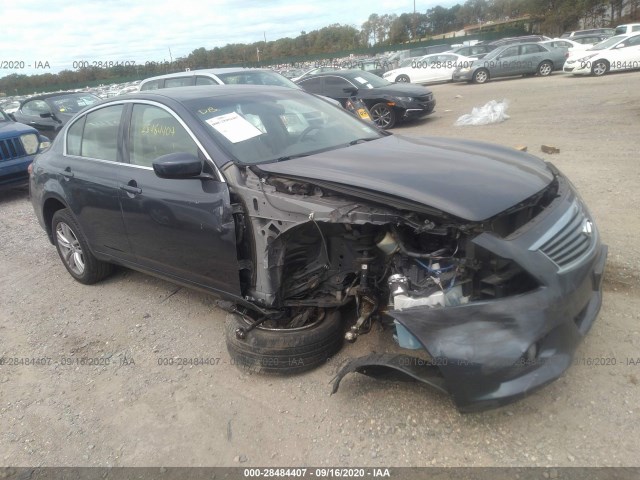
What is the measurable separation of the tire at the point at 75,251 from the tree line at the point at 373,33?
111 ft

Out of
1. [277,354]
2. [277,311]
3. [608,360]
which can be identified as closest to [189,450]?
[277,354]

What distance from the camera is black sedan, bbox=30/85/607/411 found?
7.58ft

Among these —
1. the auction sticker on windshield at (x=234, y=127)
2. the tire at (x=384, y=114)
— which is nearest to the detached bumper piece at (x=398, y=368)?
the auction sticker on windshield at (x=234, y=127)

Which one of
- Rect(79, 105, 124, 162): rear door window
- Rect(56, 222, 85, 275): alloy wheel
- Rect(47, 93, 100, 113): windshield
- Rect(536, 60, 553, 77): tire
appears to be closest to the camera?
Rect(79, 105, 124, 162): rear door window

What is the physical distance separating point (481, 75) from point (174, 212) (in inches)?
812

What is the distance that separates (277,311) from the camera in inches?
122

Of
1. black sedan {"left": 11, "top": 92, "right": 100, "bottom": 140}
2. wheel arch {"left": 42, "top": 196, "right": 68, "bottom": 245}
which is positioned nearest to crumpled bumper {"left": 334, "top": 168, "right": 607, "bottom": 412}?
wheel arch {"left": 42, "top": 196, "right": 68, "bottom": 245}

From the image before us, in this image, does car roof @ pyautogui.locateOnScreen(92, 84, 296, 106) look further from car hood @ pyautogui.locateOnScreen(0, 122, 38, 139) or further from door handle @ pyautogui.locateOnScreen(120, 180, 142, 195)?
car hood @ pyautogui.locateOnScreen(0, 122, 38, 139)

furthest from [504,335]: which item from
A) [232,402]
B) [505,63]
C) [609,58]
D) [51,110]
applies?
[505,63]

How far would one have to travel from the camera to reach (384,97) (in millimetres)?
11484

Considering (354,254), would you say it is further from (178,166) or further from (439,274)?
(178,166)

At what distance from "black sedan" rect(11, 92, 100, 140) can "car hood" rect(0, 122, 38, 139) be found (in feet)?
8.31

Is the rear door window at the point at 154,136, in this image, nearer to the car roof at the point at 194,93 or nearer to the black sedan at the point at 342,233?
the black sedan at the point at 342,233

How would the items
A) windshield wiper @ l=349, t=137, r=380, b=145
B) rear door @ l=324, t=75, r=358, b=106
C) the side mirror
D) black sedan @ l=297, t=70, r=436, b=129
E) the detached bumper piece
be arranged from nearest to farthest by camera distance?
the detached bumper piece
the side mirror
windshield wiper @ l=349, t=137, r=380, b=145
black sedan @ l=297, t=70, r=436, b=129
rear door @ l=324, t=75, r=358, b=106
